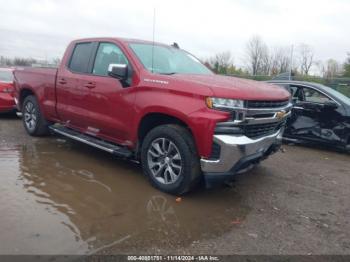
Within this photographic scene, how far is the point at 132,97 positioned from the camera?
17.0ft

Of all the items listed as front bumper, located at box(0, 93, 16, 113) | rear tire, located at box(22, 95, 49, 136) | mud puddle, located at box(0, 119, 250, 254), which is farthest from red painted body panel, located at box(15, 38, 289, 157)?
front bumper, located at box(0, 93, 16, 113)

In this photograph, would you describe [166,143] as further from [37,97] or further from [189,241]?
[37,97]

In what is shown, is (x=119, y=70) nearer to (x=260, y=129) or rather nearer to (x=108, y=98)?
(x=108, y=98)

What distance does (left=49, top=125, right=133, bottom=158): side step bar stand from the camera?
17.8ft

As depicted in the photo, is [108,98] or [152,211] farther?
[108,98]

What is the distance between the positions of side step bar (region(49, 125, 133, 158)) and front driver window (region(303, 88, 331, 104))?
483cm

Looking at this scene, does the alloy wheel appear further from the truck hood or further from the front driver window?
the front driver window

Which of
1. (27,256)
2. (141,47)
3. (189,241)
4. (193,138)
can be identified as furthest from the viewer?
(141,47)

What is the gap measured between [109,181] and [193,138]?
1468 millimetres

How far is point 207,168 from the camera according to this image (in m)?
4.40

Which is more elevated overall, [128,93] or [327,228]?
[128,93]

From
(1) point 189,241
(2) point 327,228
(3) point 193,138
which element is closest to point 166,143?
(3) point 193,138

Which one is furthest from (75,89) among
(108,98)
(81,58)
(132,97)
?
(132,97)

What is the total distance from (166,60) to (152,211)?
2393mm
